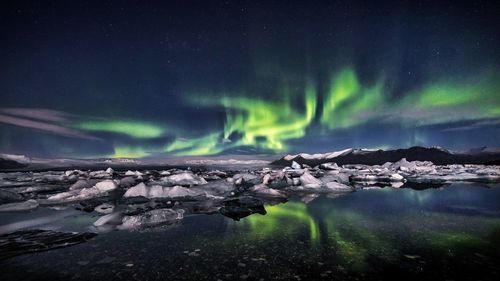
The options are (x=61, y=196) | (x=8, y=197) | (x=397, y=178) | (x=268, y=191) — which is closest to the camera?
(x=8, y=197)

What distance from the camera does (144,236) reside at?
6461mm

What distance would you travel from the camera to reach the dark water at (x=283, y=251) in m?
4.24

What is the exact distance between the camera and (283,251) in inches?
207

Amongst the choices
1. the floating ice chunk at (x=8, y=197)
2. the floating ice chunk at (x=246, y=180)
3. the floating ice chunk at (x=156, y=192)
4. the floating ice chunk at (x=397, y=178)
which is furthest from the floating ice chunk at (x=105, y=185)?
the floating ice chunk at (x=397, y=178)

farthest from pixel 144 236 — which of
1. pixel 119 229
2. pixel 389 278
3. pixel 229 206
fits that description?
pixel 389 278

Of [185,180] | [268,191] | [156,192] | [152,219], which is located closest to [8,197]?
[156,192]

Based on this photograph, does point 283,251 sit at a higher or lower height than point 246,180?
lower

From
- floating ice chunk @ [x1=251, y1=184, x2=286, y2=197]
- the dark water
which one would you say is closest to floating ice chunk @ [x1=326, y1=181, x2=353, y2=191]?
floating ice chunk @ [x1=251, y1=184, x2=286, y2=197]

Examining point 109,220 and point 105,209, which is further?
point 105,209

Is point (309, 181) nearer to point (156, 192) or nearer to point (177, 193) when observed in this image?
point (177, 193)

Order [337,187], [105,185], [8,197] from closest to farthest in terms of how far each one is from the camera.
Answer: [8,197], [105,185], [337,187]

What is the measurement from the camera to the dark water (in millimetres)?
4238

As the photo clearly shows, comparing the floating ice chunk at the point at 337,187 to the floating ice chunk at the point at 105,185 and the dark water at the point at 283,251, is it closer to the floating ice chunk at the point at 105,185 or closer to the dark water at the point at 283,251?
the dark water at the point at 283,251

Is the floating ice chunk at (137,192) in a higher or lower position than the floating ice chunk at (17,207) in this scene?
higher
